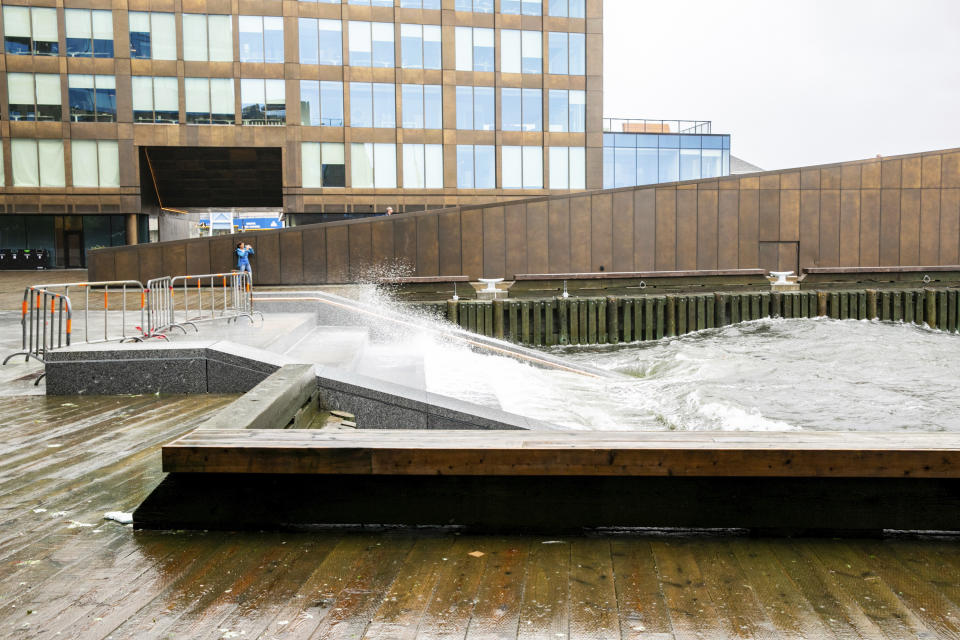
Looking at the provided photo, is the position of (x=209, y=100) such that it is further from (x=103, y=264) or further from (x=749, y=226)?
(x=749, y=226)

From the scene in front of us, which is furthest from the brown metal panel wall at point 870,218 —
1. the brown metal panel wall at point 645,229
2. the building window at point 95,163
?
the building window at point 95,163

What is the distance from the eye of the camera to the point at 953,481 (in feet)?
13.0

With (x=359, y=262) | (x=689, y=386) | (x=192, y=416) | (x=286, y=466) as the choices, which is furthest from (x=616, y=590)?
(x=359, y=262)

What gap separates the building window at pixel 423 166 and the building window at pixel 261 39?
27.6 feet

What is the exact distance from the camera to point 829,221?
29781 mm

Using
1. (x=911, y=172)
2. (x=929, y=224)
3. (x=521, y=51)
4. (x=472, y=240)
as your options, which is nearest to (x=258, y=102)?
(x=521, y=51)

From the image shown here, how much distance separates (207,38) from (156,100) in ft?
13.8

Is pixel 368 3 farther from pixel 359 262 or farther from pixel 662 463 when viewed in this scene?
pixel 662 463

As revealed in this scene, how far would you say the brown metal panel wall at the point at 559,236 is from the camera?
28297mm

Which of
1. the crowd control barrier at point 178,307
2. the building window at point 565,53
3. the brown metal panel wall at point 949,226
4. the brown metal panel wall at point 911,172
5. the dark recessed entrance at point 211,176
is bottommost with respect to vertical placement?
the crowd control barrier at point 178,307

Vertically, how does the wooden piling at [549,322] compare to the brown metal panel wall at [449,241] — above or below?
below

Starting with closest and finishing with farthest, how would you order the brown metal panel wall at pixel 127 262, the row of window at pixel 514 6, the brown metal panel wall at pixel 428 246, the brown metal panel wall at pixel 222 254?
the brown metal panel wall at pixel 127 262 < the brown metal panel wall at pixel 222 254 < the brown metal panel wall at pixel 428 246 < the row of window at pixel 514 6

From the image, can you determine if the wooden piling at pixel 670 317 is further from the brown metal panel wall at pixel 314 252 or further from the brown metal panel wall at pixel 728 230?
the brown metal panel wall at pixel 314 252

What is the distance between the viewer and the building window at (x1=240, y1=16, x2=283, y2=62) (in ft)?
142
